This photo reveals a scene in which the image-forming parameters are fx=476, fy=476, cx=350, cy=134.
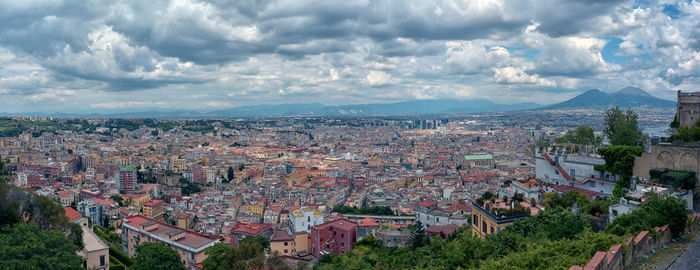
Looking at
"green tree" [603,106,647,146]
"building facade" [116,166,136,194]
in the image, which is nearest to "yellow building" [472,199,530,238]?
"green tree" [603,106,647,146]

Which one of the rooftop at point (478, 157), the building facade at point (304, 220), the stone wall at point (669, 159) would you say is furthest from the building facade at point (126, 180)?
the stone wall at point (669, 159)

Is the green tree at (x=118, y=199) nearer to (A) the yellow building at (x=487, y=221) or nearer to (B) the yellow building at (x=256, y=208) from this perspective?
(B) the yellow building at (x=256, y=208)

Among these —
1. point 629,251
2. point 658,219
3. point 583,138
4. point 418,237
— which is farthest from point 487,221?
point 583,138

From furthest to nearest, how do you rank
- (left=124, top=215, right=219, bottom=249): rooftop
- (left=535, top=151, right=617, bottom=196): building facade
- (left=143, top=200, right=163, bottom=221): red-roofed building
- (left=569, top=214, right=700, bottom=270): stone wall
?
(left=143, top=200, right=163, bottom=221): red-roofed building < (left=124, top=215, right=219, bottom=249): rooftop < (left=535, top=151, right=617, bottom=196): building facade < (left=569, top=214, right=700, bottom=270): stone wall

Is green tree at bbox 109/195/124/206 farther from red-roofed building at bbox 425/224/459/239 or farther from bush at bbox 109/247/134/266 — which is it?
red-roofed building at bbox 425/224/459/239

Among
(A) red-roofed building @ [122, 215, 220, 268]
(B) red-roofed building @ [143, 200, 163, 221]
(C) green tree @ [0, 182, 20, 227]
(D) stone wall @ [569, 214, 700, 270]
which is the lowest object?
(B) red-roofed building @ [143, 200, 163, 221]

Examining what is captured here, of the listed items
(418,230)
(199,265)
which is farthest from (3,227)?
(418,230)

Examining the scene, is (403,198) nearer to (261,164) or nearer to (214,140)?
(261,164)
